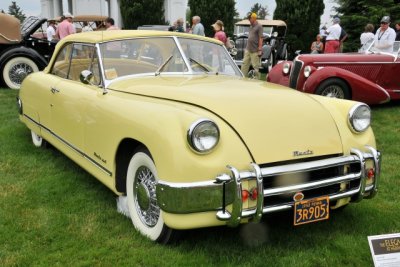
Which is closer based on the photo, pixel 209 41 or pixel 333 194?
pixel 333 194

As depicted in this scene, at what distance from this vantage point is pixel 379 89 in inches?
315

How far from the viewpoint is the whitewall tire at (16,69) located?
9.91 meters

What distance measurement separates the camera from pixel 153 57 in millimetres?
4242

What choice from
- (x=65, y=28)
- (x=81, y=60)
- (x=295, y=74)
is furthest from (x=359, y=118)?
(x=65, y=28)

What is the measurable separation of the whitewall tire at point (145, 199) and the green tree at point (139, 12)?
77.5ft

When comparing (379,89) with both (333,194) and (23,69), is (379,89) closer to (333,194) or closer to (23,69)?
(333,194)

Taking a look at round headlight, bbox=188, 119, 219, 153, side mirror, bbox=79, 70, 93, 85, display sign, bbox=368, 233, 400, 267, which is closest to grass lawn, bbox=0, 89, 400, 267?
display sign, bbox=368, 233, 400, 267

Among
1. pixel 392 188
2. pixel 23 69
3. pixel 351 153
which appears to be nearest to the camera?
pixel 351 153

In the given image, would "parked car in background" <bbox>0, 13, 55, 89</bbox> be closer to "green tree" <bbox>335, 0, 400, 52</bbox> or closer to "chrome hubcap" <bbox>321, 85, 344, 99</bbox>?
"chrome hubcap" <bbox>321, 85, 344, 99</bbox>

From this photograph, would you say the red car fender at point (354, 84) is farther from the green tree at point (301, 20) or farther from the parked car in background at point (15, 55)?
the green tree at point (301, 20)

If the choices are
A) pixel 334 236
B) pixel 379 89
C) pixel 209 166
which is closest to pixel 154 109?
pixel 209 166

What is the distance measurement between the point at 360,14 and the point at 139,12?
13110 mm

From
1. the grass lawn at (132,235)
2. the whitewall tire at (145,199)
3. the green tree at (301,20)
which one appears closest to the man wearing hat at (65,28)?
the grass lawn at (132,235)

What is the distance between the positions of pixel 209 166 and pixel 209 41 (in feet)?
7.48
